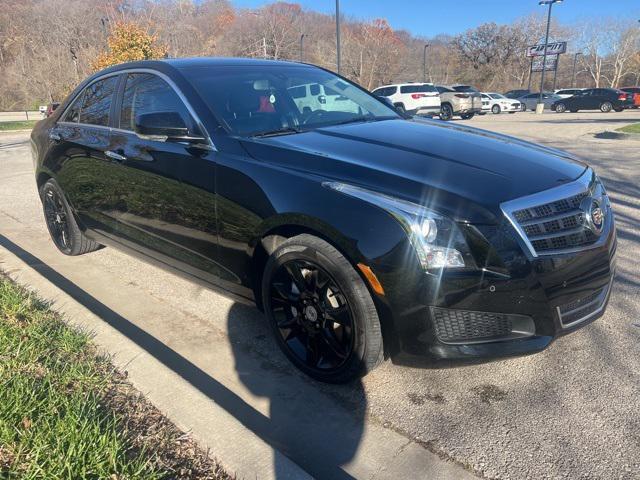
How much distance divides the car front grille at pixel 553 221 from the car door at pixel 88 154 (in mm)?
2831

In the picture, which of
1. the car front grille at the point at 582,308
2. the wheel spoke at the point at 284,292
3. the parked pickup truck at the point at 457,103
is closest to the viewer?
the car front grille at the point at 582,308

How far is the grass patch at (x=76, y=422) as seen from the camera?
1919 millimetres

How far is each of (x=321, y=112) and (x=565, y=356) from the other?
2.18 metres

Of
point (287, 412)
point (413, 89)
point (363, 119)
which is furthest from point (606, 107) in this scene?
point (287, 412)

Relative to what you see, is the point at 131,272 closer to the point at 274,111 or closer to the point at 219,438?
the point at 274,111

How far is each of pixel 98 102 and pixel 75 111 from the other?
46cm

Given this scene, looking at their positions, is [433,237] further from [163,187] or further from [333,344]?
[163,187]

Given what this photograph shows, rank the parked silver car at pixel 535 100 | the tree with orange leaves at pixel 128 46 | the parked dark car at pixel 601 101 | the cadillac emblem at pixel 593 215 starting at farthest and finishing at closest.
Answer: the parked silver car at pixel 535 100
the parked dark car at pixel 601 101
the tree with orange leaves at pixel 128 46
the cadillac emblem at pixel 593 215

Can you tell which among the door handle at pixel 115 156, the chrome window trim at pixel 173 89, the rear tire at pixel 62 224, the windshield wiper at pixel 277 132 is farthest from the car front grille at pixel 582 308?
the rear tire at pixel 62 224

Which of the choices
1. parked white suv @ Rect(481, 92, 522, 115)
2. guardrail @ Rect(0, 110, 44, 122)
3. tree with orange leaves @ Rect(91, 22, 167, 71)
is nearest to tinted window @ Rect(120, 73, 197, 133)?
tree with orange leaves @ Rect(91, 22, 167, 71)

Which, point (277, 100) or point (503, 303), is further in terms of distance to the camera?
point (277, 100)

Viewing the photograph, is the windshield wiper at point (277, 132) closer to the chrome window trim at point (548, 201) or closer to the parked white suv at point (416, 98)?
the chrome window trim at point (548, 201)

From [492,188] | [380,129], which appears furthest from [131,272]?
[492,188]

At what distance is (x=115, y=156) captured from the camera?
371cm
